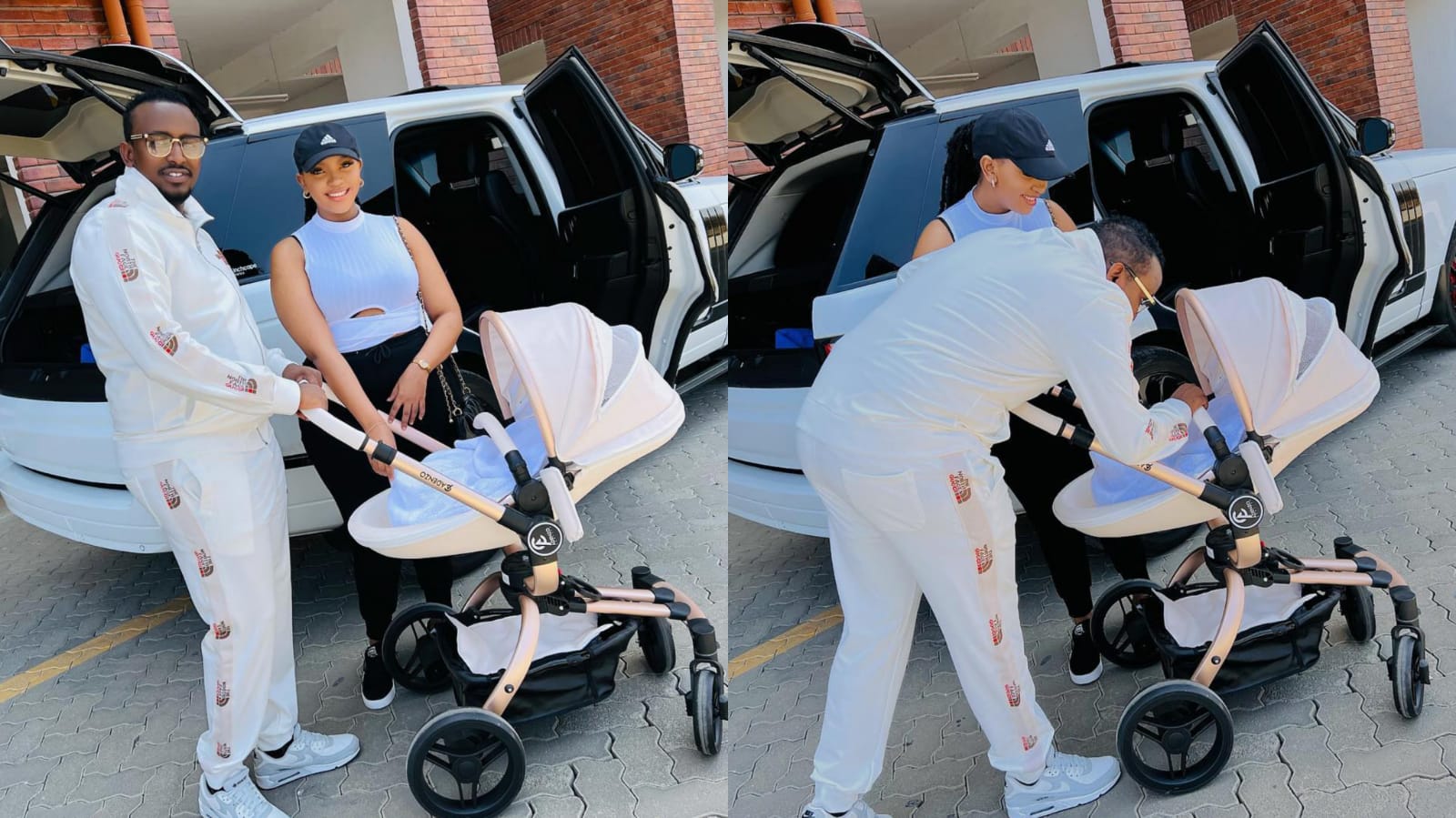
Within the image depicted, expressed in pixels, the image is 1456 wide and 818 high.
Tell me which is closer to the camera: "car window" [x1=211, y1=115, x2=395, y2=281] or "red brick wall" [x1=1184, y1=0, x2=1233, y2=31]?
"car window" [x1=211, y1=115, x2=395, y2=281]

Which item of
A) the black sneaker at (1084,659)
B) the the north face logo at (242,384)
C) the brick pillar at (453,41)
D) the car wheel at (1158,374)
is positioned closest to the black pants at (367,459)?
the the north face logo at (242,384)

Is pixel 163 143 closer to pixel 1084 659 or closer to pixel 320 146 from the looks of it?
pixel 320 146

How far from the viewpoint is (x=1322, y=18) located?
998cm

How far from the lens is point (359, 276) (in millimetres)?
3285

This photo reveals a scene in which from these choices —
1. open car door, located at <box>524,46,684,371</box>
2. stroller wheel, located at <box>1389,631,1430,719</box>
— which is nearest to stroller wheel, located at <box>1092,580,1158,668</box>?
stroller wheel, located at <box>1389,631,1430,719</box>

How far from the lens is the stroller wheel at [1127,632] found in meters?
3.33

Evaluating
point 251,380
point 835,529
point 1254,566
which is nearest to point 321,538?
point 251,380

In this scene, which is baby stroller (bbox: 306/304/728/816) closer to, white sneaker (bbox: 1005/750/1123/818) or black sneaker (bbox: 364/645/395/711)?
black sneaker (bbox: 364/645/395/711)

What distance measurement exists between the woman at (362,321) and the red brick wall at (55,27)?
428 centimetres

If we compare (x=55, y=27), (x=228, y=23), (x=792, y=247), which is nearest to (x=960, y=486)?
(x=792, y=247)

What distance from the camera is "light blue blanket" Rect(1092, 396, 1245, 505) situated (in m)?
3.09

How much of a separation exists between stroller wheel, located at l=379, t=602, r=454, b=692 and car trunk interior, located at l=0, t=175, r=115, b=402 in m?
1.50

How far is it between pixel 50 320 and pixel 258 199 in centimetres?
108

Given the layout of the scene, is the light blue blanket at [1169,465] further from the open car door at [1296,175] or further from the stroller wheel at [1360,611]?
the open car door at [1296,175]
